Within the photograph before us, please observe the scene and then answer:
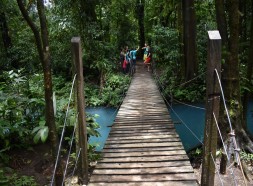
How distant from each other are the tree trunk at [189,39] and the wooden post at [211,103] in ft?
30.0

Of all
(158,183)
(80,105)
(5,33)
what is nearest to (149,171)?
(158,183)

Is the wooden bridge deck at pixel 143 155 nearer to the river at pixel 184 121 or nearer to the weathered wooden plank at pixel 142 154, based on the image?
the weathered wooden plank at pixel 142 154

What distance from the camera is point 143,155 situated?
405 cm

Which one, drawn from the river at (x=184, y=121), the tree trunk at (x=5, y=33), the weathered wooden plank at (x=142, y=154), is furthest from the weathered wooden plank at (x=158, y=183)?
the tree trunk at (x=5, y=33)

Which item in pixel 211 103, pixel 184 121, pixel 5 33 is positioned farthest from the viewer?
pixel 5 33

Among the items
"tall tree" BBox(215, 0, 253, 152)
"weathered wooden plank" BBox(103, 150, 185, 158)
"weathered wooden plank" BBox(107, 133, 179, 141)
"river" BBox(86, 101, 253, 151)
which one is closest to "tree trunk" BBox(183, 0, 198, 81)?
"river" BBox(86, 101, 253, 151)

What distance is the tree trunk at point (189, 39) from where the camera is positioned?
457 inches

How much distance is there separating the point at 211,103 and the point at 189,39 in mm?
9409

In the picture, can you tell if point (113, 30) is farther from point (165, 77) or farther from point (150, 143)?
point (150, 143)

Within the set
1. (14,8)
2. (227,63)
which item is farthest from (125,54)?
(227,63)

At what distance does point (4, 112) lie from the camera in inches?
189

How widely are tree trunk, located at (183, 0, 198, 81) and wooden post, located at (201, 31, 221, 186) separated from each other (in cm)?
915

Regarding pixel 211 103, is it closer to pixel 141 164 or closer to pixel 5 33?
pixel 141 164

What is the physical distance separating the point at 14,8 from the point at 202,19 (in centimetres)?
955
